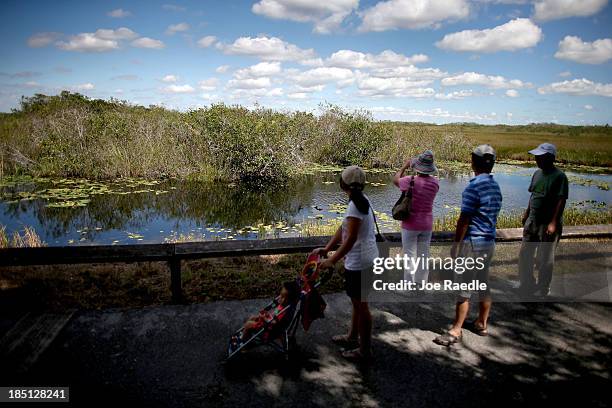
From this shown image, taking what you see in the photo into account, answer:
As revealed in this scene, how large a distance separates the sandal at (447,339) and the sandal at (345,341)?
84 centimetres

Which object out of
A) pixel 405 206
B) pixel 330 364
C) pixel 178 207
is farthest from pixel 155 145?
pixel 330 364

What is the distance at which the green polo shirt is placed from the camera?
4.39 meters

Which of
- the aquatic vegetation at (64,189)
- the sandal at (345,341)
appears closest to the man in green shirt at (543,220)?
the sandal at (345,341)

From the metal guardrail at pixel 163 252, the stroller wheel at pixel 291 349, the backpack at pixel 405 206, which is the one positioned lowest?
the stroller wheel at pixel 291 349

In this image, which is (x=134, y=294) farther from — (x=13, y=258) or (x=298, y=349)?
(x=298, y=349)

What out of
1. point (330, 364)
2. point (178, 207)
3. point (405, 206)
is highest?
point (405, 206)

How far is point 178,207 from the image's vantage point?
560 inches

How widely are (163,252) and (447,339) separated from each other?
330 cm

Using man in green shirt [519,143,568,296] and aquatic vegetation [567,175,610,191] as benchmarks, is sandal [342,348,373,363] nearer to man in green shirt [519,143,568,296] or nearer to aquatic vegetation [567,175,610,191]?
man in green shirt [519,143,568,296]

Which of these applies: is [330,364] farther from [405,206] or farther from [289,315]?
[405,206]

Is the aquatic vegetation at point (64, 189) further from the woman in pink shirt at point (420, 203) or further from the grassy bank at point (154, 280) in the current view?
the woman in pink shirt at point (420, 203)

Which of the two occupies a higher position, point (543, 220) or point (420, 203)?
point (420, 203)

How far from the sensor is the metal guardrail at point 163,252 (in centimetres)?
425

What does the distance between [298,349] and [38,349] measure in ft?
8.19
